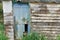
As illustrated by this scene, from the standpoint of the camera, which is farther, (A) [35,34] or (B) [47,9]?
(B) [47,9]

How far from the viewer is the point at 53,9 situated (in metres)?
5.91

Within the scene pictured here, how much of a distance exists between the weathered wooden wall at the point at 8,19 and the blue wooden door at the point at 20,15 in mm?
140

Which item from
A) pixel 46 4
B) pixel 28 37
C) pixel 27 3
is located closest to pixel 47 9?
pixel 46 4

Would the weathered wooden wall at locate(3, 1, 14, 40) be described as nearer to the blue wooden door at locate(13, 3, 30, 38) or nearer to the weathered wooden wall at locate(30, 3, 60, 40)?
the blue wooden door at locate(13, 3, 30, 38)

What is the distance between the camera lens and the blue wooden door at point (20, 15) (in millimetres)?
5938

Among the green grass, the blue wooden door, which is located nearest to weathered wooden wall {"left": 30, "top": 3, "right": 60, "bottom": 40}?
the blue wooden door

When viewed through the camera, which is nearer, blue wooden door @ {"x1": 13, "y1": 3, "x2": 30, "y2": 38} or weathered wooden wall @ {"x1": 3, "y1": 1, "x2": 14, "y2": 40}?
weathered wooden wall @ {"x1": 3, "y1": 1, "x2": 14, "y2": 40}

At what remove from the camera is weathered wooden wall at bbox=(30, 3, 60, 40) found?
589cm

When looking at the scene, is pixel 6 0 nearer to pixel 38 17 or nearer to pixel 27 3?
pixel 27 3

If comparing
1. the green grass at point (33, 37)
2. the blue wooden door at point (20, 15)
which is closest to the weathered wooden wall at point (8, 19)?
the blue wooden door at point (20, 15)

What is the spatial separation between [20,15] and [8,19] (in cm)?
32

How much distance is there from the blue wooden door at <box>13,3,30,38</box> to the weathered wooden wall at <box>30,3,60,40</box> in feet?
0.50

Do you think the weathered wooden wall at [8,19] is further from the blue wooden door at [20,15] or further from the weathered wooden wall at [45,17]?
the weathered wooden wall at [45,17]

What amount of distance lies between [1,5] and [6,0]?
0.19 metres
